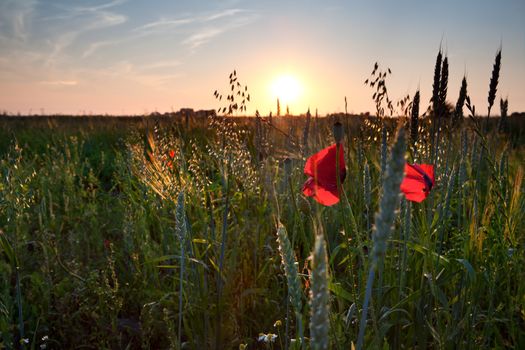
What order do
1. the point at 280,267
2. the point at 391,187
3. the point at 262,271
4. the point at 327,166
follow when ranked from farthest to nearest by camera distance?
the point at 280,267, the point at 262,271, the point at 327,166, the point at 391,187

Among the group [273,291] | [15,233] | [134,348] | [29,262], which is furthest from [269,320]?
[29,262]

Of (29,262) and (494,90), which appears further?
(29,262)

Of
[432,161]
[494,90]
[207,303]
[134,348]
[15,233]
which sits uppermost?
[494,90]

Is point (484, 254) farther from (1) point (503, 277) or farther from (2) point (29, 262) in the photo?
(2) point (29, 262)

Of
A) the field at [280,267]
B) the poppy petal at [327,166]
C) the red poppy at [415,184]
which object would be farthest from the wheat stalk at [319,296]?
the poppy petal at [327,166]

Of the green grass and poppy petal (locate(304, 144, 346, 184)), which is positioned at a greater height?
poppy petal (locate(304, 144, 346, 184))

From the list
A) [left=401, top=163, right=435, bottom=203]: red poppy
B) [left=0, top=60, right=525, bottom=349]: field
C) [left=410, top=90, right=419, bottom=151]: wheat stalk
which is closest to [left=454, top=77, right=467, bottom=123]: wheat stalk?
[left=0, top=60, right=525, bottom=349]: field

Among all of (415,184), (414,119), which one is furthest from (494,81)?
(415,184)

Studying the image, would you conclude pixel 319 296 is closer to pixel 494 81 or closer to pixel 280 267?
pixel 494 81

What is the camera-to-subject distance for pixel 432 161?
5.19 feet

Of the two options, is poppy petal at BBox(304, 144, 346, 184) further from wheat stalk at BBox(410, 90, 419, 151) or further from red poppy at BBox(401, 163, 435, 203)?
wheat stalk at BBox(410, 90, 419, 151)

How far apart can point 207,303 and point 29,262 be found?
1.58 m

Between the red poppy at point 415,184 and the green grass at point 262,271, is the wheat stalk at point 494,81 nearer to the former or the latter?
the green grass at point 262,271

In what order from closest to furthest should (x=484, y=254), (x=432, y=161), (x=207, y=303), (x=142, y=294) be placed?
(x=432, y=161) → (x=207, y=303) → (x=484, y=254) → (x=142, y=294)
